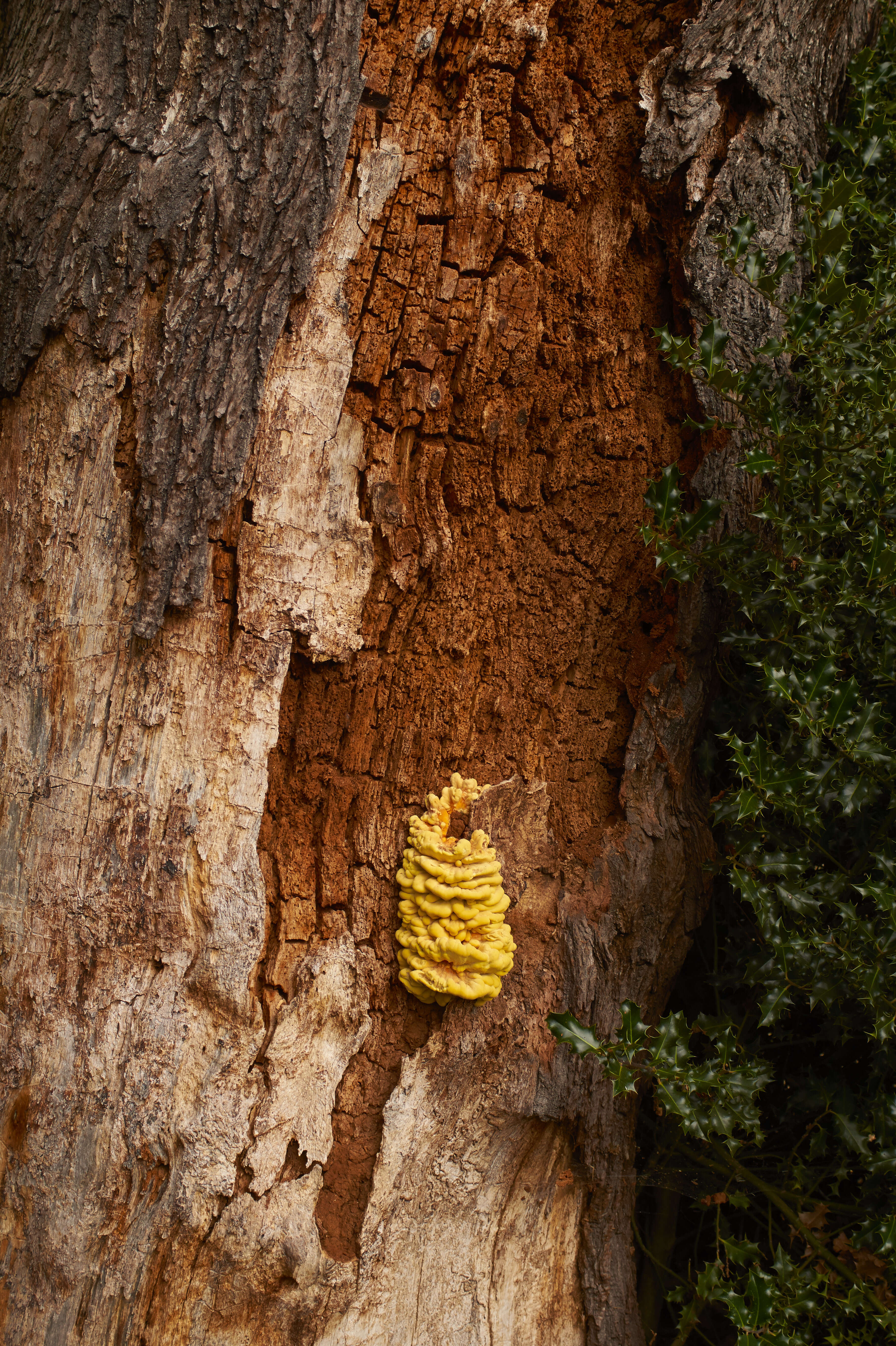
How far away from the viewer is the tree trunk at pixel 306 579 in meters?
1.56

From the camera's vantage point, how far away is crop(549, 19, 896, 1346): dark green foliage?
1.67m

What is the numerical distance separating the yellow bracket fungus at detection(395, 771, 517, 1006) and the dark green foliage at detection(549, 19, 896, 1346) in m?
0.17

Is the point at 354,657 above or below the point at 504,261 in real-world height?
below

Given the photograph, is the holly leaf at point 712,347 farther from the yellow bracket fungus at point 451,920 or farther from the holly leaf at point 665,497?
the yellow bracket fungus at point 451,920

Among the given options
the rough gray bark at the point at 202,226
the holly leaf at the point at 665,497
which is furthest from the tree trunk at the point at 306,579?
the holly leaf at the point at 665,497

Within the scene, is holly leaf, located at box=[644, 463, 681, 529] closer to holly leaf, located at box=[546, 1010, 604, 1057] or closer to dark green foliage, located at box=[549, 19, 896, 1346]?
dark green foliage, located at box=[549, 19, 896, 1346]

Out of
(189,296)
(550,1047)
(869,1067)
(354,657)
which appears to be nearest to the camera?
(189,296)

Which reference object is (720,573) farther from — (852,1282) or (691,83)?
(852,1282)

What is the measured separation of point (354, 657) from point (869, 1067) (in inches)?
66.0

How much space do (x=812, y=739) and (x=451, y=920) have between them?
81 centimetres

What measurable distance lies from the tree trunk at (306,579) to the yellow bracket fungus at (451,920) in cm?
7

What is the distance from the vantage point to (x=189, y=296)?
1554 millimetres

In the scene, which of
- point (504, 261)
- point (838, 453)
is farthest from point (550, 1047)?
point (504, 261)

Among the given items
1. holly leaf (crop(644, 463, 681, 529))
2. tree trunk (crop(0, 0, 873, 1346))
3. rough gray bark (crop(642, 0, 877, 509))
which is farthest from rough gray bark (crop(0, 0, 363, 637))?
holly leaf (crop(644, 463, 681, 529))
